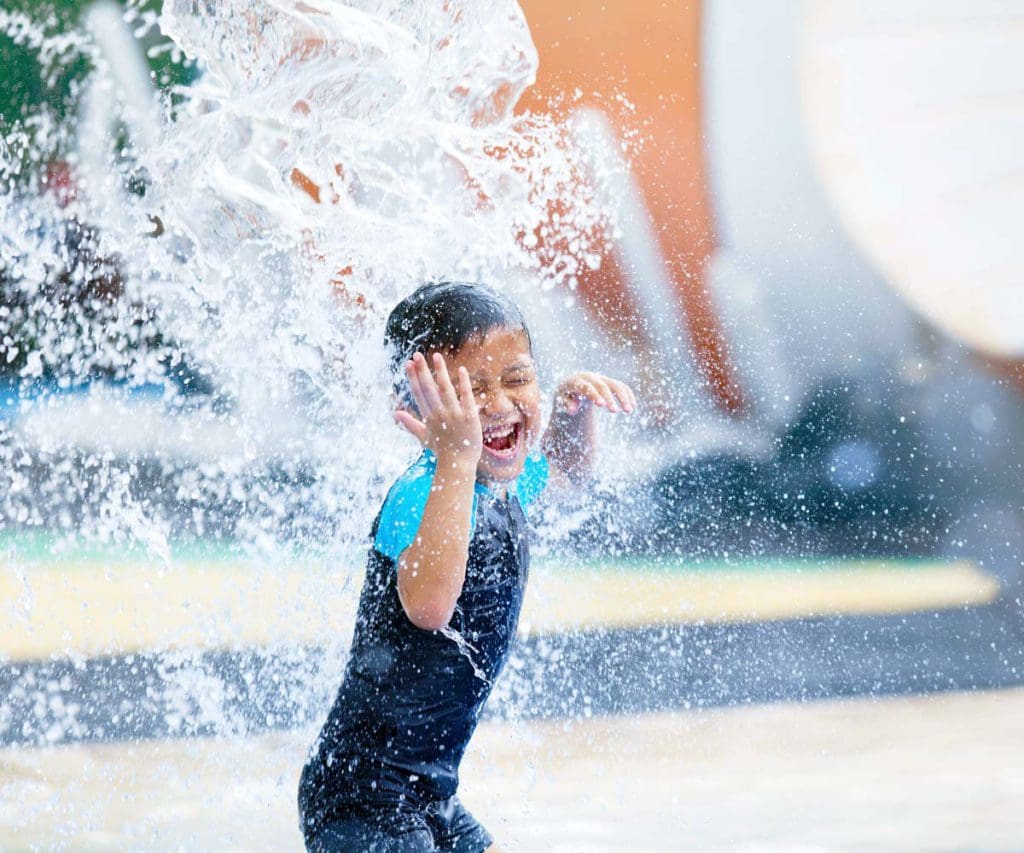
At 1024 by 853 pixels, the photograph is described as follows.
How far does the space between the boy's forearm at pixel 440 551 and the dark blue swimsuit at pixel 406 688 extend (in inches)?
2.6

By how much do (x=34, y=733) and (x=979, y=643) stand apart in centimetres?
365

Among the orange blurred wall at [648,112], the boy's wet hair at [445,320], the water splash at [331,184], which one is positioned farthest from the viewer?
the orange blurred wall at [648,112]

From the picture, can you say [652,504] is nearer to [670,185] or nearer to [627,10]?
[670,185]

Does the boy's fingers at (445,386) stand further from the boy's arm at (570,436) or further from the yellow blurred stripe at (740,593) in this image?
the yellow blurred stripe at (740,593)

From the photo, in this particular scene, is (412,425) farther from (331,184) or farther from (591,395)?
(331,184)

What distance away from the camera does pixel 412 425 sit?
1.82 meters

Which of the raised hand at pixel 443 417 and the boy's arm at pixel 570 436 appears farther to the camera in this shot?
the boy's arm at pixel 570 436

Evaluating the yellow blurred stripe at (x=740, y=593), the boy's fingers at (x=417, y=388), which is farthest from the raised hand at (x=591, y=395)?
the yellow blurred stripe at (x=740, y=593)

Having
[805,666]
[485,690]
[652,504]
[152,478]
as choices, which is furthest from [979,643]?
[152,478]

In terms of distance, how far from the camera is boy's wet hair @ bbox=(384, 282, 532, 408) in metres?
1.91

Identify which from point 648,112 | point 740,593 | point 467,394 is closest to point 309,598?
point 740,593

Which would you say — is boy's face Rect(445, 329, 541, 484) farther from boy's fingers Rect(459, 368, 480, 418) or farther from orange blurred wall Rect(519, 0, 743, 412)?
orange blurred wall Rect(519, 0, 743, 412)

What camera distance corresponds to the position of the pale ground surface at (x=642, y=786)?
9.24 ft

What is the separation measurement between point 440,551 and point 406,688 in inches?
10.7
